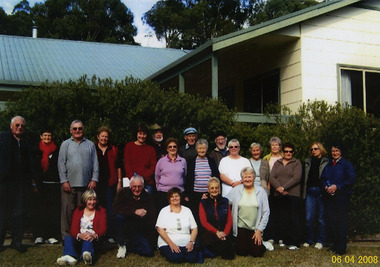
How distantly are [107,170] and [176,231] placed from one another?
150 centimetres

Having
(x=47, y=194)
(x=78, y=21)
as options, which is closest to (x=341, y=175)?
(x=47, y=194)

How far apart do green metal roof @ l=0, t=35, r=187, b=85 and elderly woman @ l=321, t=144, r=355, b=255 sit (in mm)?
9027

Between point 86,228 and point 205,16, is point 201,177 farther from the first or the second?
point 205,16

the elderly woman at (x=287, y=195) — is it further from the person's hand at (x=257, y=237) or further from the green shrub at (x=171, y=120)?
the green shrub at (x=171, y=120)

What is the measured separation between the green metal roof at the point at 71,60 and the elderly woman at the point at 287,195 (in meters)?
8.32

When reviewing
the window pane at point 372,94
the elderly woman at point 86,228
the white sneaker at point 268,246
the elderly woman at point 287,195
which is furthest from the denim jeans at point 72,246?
the window pane at point 372,94

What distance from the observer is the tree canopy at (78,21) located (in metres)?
36.1

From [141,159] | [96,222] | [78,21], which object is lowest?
[96,222]

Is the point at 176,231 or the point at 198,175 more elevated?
the point at 198,175

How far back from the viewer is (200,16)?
118ft

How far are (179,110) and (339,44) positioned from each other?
5325mm

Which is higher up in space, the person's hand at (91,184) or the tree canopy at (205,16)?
the tree canopy at (205,16)

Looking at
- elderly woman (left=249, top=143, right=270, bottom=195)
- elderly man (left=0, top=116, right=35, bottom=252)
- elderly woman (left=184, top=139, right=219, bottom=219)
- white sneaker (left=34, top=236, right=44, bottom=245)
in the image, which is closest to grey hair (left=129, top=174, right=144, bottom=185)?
elderly woman (left=184, top=139, right=219, bottom=219)

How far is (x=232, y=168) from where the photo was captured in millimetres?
7340
